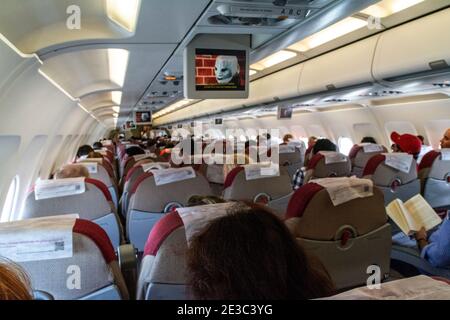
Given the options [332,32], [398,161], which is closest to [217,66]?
[332,32]

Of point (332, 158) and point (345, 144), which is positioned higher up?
point (345, 144)

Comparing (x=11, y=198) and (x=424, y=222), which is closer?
(x=424, y=222)

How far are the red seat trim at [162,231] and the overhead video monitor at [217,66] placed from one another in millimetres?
3368

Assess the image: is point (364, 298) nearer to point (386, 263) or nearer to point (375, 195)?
point (375, 195)

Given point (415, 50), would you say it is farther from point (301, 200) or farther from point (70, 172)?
point (70, 172)

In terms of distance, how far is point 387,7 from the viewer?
4133mm

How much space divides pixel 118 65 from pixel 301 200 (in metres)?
5.29

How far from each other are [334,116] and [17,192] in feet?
30.5

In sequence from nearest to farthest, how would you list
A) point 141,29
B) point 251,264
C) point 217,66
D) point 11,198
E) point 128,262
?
1. point 251,264
2. point 128,262
3. point 141,29
4. point 217,66
5. point 11,198

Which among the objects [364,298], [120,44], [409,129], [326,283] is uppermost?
[120,44]

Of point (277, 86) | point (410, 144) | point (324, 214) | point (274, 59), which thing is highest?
point (274, 59)


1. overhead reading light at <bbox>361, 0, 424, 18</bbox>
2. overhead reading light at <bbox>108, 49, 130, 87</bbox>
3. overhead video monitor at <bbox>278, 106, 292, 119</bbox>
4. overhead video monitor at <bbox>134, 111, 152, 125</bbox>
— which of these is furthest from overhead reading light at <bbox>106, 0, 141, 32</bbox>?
overhead video monitor at <bbox>134, 111, 152, 125</bbox>
